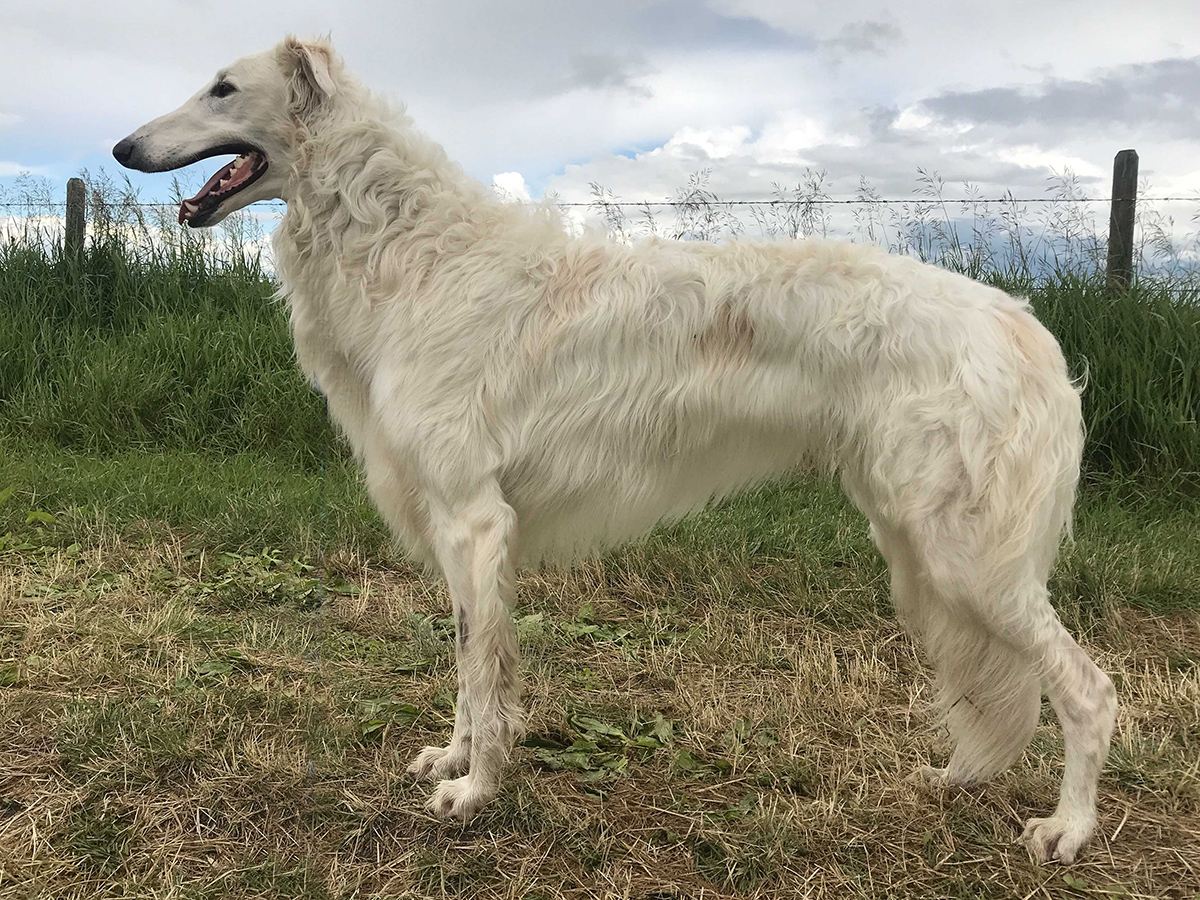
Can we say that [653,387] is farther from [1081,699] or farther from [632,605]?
[632,605]

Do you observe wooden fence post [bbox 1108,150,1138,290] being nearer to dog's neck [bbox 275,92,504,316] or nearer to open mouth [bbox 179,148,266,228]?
dog's neck [bbox 275,92,504,316]

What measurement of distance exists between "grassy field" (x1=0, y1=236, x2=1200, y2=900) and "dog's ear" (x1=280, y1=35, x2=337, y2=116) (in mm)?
2072

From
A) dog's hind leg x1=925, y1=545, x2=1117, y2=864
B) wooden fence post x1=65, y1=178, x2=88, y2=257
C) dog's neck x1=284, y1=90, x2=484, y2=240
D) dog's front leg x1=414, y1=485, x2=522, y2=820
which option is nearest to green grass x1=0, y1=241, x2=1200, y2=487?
wooden fence post x1=65, y1=178, x2=88, y2=257

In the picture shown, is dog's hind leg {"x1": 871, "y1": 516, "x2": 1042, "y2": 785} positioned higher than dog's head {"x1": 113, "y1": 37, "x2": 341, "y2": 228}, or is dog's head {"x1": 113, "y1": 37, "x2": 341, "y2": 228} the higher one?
dog's head {"x1": 113, "y1": 37, "x2": 341, "y2": 228}

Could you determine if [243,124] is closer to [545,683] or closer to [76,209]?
[545,683]

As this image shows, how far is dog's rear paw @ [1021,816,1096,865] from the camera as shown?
8.14 feet

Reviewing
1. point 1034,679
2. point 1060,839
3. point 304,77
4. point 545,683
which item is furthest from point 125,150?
point 1060,839

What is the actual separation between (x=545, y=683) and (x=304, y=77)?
2.33 m

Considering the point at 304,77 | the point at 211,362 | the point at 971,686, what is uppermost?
the point at 304,77

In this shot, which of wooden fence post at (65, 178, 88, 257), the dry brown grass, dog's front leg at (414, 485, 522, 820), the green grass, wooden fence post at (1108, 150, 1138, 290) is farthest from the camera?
wooden fence post at (65, 178, 88, 257)

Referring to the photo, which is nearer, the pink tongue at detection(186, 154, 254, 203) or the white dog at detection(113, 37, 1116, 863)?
the white dog at detection(113, 37, 1116, 863)

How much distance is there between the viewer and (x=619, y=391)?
8.80 ft

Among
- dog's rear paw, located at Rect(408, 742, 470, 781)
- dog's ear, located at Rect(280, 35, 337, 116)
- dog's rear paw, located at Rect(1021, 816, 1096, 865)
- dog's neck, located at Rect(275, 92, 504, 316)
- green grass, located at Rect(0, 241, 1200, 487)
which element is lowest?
dog's rear paw, located at Rect(1021, 816, 1096, 865)

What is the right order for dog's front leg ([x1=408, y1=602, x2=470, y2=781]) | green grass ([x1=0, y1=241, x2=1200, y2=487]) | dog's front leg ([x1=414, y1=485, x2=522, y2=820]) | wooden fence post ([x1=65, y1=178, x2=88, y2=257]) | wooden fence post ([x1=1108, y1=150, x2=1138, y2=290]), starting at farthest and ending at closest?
wooden fence post ([x1=65, y1=178, x2=88, y2=257])
wooden fence post ([x1=1108, y1=150, x2=1138, y2=290])
green grass ([x1=0, y1=241, x2=1200, y2=487])
dog's front leg ([x1=408, y1=602, x2=470, y2=781])
dog's front leg ([x1=414, y1=485, x2=522, y2=820])
